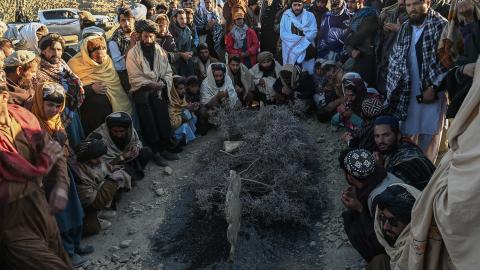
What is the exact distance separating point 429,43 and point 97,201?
3.31 metres

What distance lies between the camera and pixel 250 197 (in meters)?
4.11

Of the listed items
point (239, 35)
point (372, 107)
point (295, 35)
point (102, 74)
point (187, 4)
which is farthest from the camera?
point (187, 4)

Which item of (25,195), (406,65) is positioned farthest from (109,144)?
(406,65)

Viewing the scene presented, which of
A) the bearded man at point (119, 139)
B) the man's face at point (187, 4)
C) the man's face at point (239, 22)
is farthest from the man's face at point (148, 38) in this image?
the man's face at point (187, 4)

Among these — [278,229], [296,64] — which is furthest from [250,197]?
[296,64]

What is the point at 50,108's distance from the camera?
3.51m

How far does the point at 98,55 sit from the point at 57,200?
2939mm

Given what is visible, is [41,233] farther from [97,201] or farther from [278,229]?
[278,229]

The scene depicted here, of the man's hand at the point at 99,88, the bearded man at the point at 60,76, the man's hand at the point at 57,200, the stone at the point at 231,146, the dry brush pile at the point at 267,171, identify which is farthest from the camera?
the stone at the point at 231,146

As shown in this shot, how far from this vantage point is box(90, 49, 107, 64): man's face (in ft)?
16.9

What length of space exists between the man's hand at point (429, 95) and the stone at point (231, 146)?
2.08 meters

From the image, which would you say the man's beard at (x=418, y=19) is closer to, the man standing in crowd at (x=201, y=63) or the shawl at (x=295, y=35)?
the shawl at (x=295, y=35)

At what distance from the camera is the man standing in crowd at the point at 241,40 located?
7.31 metres

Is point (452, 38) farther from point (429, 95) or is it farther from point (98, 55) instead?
point (98, 55)
